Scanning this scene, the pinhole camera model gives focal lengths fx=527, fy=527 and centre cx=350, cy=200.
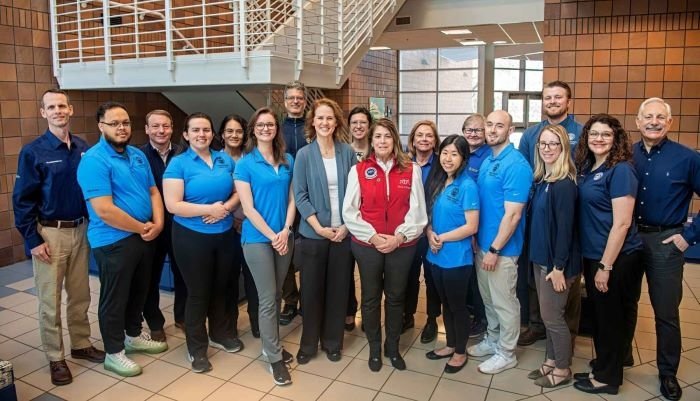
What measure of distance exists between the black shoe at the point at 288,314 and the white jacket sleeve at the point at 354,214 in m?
1.22

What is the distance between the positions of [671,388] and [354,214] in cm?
187

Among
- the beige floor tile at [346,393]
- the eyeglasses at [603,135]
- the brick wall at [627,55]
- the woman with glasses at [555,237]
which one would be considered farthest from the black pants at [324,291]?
the brick wall at [627,55]

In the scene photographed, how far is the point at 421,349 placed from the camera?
11.0 feet

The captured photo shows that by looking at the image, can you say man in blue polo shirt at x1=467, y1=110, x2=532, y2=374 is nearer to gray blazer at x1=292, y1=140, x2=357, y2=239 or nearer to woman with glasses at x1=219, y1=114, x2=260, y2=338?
gray blazer at x1=292, y1=140, x2=357, y2=239

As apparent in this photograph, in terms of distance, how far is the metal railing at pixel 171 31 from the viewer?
482 centimetres

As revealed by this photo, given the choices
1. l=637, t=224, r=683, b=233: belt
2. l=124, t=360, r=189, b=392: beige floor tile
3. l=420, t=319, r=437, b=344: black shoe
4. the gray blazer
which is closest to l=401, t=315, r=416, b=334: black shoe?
l=420, t=319, r=437, b=344: black shoe

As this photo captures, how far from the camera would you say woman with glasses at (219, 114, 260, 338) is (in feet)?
10.7

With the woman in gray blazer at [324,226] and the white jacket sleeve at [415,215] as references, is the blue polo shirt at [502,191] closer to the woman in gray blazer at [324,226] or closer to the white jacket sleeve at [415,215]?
the white jacket sleeve at [415,215]

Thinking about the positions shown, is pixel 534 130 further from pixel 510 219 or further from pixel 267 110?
pixel 267 110

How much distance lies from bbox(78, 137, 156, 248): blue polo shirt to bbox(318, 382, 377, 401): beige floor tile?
139cm

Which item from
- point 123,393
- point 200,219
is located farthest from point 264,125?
point 123,393

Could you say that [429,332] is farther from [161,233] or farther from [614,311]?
[161,233]

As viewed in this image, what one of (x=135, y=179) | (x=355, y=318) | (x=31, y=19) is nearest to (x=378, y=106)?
(x=31, y=19)

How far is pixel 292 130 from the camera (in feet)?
12.2
